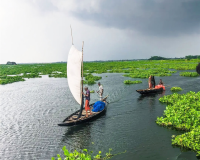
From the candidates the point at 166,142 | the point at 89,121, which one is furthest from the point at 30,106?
the point at 166,142

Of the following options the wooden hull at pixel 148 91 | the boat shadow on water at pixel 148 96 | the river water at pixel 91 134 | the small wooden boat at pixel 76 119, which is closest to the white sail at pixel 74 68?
the small wooden boat at pixel 76 119

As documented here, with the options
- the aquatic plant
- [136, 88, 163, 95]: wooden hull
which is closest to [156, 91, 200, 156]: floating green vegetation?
[136, 88, 163, 95]: wooden hull

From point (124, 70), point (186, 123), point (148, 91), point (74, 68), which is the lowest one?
point (186, 123)

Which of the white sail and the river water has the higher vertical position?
the white sail

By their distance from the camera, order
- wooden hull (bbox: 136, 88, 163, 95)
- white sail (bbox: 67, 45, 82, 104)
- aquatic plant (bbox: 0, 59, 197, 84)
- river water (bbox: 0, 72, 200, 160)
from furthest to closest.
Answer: aquatic plant (bbox: 0, 59, 197, 84)
wooden hull (bbox: 136, 88, 163, 95)
white sail (bbox: 67, 45, 82, 104)
river water (bbox: 0, 72, 200, 160)

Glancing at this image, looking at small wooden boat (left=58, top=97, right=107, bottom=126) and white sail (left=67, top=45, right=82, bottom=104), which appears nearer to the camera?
small wooden boat (left=58, top=97, right=107, bottom=126)

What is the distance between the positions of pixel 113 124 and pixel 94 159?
5.59 m

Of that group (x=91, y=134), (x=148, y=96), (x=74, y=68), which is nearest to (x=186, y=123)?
(x=91, y=134)

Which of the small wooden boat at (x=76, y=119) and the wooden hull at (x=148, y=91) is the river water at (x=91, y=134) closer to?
the small wooden boat at (x=76, y=119)

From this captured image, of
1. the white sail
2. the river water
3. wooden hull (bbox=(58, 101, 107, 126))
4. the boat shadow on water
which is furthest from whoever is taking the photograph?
the boat shadow on water

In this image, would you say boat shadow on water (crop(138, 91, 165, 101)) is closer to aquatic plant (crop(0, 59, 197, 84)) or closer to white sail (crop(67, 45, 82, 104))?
white sail (crop(67, 45, 82, 104))

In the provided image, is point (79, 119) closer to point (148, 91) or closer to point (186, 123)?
point (186, 123)

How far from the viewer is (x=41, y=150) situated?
11.8 m

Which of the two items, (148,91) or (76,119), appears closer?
(76,119)
